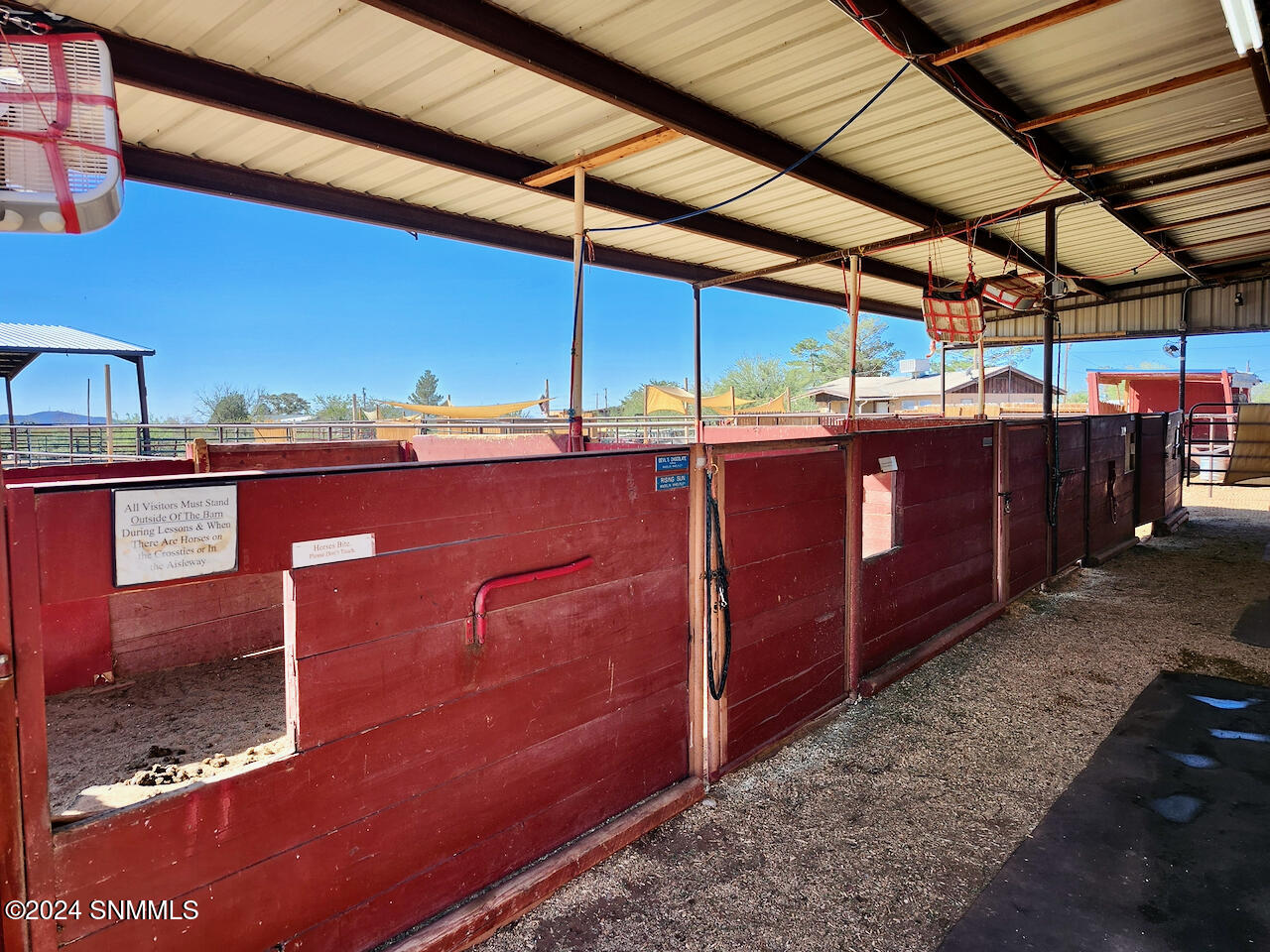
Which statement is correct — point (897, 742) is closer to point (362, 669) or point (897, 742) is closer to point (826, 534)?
point (826, 534)

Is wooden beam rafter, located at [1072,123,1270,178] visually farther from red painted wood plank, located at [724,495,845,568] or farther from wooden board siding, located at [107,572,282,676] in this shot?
wooden board siding, located at [107,572,282,676]

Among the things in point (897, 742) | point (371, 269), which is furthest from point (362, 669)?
point (371, 269)

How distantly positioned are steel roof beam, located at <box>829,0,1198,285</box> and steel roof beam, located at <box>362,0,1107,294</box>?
119 cm

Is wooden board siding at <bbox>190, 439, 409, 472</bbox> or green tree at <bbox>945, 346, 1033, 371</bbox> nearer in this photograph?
wooden board siding at <bbox>190, 439, 409, 472</bbox>

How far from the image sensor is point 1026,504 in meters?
6.09

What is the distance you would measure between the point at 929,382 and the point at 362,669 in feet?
113

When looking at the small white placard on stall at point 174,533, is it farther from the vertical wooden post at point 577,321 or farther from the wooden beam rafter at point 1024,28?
the wooden beam rafter at point 1024,28

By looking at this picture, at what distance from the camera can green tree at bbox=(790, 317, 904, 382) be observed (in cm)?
5534

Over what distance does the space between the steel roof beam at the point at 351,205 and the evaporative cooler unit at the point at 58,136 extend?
3.41 m

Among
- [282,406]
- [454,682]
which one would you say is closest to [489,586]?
[454,682]

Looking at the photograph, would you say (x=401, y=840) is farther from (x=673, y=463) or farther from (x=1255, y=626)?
(x=1255, y=626)

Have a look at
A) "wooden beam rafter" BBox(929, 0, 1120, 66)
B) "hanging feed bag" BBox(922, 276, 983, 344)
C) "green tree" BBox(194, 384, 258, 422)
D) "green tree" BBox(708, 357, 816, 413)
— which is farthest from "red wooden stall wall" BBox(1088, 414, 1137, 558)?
"green tree" BBox(194, 384, 258, 422)

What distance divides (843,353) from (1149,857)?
5713cm

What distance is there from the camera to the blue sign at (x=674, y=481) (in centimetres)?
275
